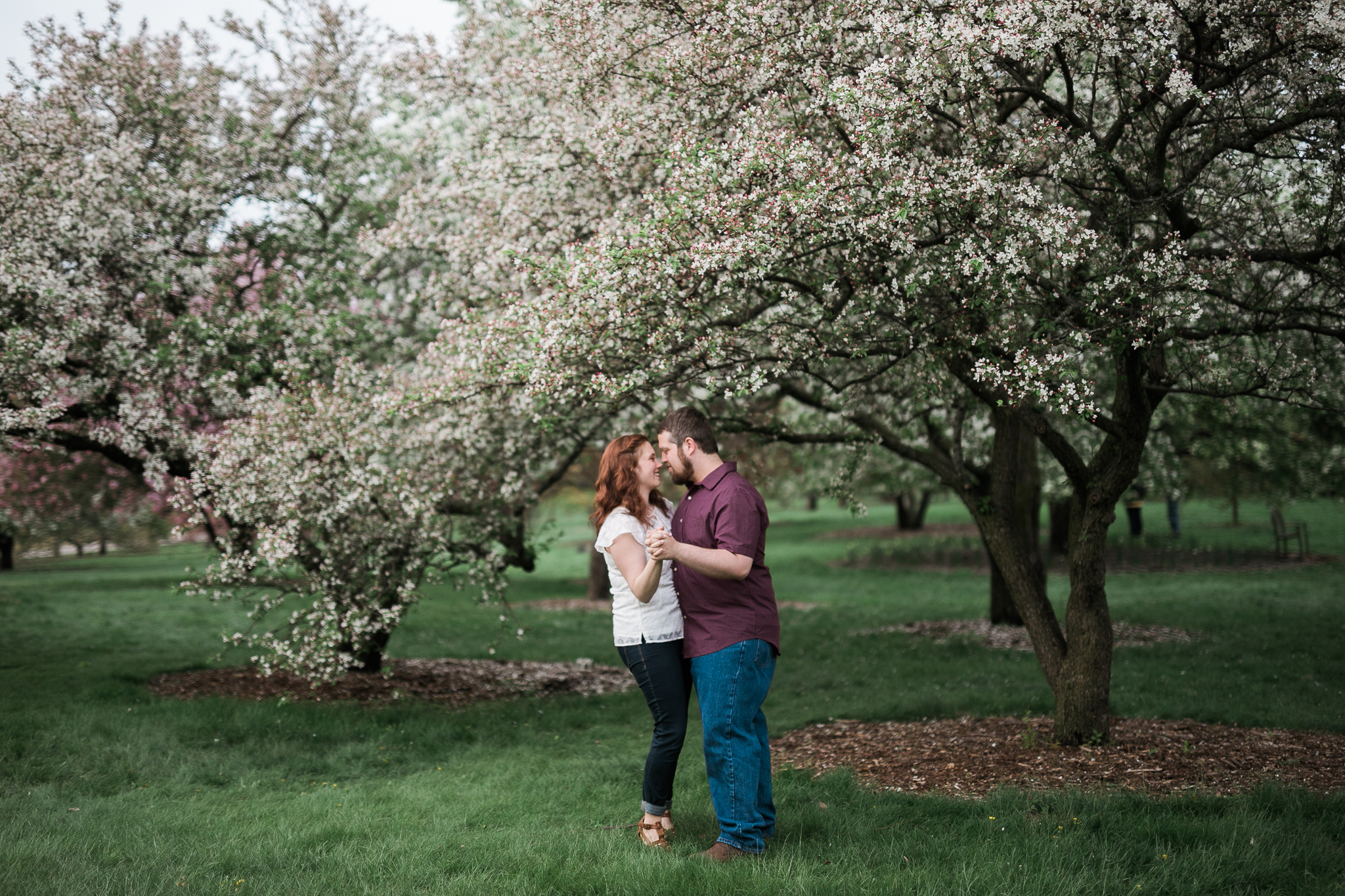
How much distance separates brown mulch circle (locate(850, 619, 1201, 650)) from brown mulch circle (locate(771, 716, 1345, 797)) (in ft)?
18.8

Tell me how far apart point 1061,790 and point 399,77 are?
1184cm

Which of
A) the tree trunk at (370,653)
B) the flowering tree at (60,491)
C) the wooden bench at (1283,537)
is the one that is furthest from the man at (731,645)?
the wooden bench at (1283,537)

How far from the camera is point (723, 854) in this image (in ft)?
16.1

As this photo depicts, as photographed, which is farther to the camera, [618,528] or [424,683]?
[424,683]

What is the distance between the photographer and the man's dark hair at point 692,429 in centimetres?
517

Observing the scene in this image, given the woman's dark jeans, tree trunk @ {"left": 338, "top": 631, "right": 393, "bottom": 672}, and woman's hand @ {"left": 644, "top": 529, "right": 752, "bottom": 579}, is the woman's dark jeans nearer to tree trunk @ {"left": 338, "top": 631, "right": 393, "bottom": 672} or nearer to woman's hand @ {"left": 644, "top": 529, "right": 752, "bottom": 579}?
woman's hand @ {"left": 644, "top": 529, "right": 752, "bottom": 579}

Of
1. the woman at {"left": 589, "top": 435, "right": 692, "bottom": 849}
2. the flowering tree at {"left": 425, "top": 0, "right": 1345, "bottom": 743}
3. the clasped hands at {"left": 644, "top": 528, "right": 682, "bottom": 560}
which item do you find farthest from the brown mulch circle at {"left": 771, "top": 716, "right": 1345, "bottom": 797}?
the clasped hands at {"left": 644, "top": 528, "right": 682, "bottom": 560}

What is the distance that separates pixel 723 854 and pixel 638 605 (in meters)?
1.40

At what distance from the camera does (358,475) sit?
904 centimetres

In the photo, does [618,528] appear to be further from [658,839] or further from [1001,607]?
[1001,607]

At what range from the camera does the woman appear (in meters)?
5.09

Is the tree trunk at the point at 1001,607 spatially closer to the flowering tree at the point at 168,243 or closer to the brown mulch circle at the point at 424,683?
the brown mulch circle at the point at 424,683

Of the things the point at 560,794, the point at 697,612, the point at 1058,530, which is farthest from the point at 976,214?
the point at 1058,530

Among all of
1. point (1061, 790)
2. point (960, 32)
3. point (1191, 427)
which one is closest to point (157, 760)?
point (1061, 790)
